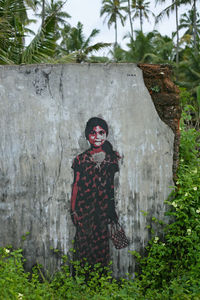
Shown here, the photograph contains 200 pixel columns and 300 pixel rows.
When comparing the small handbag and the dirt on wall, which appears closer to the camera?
the small handbag

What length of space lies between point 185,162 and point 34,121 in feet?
6.54

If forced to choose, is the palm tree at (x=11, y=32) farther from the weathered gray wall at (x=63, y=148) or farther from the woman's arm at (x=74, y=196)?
the woman's arm at (x=74, y=196)

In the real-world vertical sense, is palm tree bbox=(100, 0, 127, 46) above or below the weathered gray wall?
above

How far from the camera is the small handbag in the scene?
10.8ft

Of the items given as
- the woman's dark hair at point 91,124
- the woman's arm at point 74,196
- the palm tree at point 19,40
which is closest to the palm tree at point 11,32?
the palm tree at point 19,40

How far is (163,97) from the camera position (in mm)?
3414

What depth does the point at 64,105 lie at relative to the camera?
3.30m

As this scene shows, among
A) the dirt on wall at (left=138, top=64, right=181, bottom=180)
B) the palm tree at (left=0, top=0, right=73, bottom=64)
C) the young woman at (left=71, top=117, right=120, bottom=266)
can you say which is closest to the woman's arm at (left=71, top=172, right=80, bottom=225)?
the young woman at (left=71, top=117, right=120, bottom=266)

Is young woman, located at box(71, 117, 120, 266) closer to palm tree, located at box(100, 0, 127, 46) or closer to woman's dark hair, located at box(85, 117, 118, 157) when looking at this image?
woman's dark hair, located at box(85, 117, 118, 157)

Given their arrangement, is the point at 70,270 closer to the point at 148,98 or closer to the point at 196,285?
the point at 196,285

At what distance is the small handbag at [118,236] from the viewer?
3.28 meters

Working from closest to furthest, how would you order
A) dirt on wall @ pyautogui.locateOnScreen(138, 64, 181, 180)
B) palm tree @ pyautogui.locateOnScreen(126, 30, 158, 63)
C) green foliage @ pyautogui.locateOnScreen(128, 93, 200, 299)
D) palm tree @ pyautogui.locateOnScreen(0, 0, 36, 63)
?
1. green foliage @ pyautogui.locateOnScreen(128, 93, 200, 299)
2. dirt on wall @ pyautogui.locateOnScreen(138, 64, 181, 180)
3. palm tree @ pyautogui.locateOnScreen(0, 0, 36, 63)
4. palm tree @ pyautogui.locateOnScreen(126, 30, 158, 63)

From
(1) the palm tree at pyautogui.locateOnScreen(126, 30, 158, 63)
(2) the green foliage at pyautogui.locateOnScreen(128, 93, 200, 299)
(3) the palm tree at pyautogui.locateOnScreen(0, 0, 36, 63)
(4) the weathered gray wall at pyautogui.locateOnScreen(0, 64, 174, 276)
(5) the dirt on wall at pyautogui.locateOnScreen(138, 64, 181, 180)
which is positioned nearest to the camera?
(2) the green foliage at pyautogui.locateOnScreen(128, 93, 200, 299)

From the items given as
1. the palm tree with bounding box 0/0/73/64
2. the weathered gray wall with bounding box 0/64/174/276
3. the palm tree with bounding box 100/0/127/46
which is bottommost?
the weathered gray wall with bounding box 0/64/174/276
